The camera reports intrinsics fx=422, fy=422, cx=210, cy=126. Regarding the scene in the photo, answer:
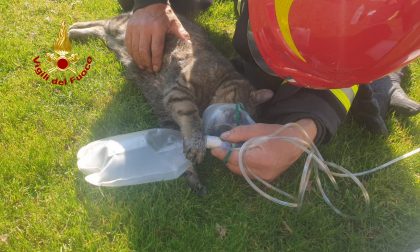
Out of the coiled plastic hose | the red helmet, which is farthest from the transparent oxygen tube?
the red helmet

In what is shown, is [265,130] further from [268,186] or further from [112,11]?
[112,11]

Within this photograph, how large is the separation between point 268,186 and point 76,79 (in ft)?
5.14

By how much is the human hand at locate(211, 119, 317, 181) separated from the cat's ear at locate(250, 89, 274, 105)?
36 cm

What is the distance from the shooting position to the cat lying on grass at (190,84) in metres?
2.55

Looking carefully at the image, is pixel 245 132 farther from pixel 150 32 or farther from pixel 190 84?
pixel 150 32

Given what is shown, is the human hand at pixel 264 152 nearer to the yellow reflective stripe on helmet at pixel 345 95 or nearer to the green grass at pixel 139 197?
the green grass at pixel 139 197

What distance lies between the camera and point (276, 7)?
5.36 feet

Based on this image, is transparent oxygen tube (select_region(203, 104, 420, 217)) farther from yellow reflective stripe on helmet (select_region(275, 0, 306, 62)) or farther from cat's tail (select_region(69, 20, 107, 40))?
cat's tail (select_region(69, 20, 107, 40))

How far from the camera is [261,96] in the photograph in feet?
8.42

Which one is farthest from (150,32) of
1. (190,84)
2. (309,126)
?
(309,126)

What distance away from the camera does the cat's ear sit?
2555 mm

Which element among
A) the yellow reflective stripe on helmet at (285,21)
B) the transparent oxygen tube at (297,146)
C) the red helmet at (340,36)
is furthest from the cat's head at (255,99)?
the yellow reflective stripe on helmet at (285,21)

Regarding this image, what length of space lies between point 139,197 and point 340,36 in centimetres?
129

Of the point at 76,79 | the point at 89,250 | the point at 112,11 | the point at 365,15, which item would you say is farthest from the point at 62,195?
the point at 112,11
